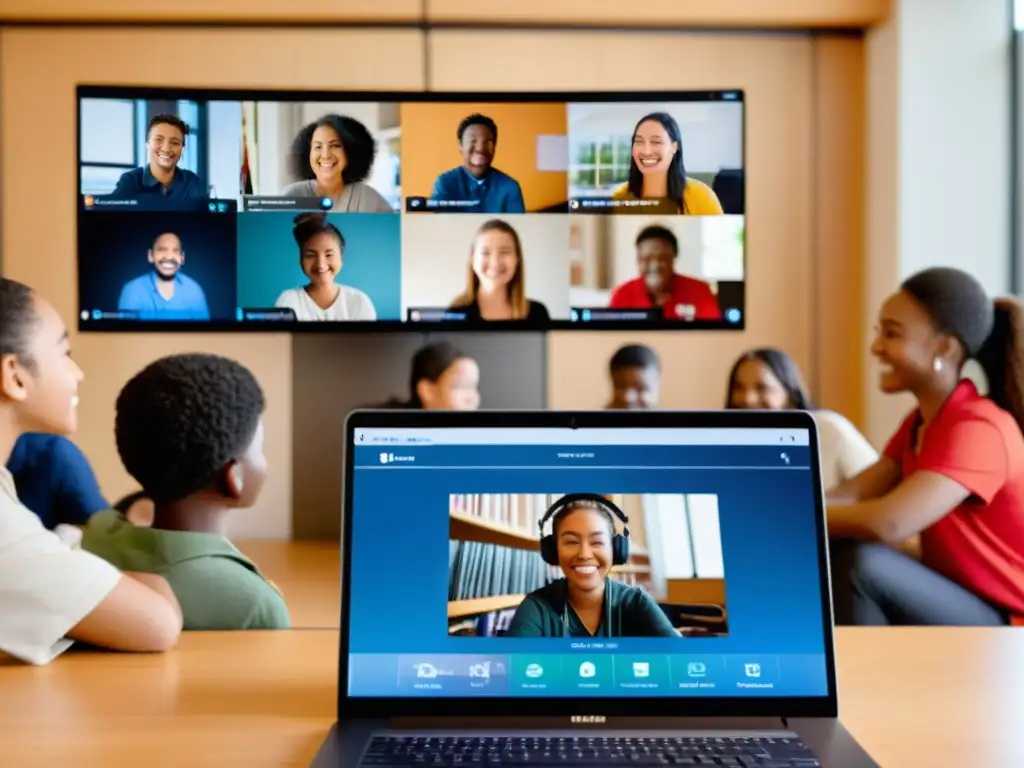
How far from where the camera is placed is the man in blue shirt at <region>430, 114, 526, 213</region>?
1922 mm

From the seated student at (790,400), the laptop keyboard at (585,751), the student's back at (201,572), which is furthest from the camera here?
the seated student at (790,400)

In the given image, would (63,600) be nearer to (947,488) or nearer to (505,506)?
(505,506)

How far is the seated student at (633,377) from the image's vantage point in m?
3.20

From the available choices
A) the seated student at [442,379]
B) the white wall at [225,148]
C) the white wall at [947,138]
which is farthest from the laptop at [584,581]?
the white wall at [947,138]

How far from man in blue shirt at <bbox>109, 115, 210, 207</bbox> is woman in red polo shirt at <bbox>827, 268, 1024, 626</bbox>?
3.91 feet

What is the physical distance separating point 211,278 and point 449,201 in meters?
0.42

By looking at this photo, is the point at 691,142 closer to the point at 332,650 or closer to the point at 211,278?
the point at 211,278

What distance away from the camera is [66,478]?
6.98 feet

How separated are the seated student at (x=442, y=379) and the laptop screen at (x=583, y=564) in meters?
2.06

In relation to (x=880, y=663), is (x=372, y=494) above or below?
above

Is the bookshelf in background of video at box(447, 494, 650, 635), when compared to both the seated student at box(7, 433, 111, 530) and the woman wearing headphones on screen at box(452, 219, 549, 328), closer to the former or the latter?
the woman wearing headphones on screen at box(452, 219, 549, 328)

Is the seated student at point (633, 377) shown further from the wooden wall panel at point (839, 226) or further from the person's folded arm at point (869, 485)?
the person's folded arm at point (869, 485)

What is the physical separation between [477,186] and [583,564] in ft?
3.70

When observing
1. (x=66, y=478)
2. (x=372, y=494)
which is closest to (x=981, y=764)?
(x=372, y=494)
